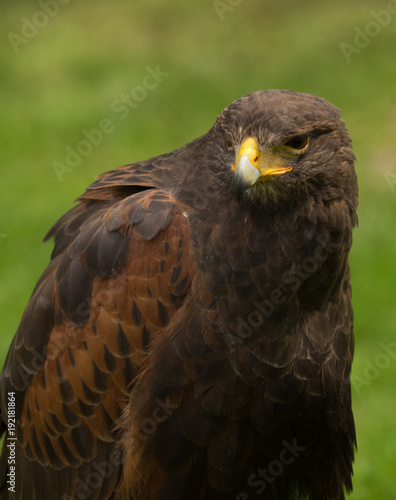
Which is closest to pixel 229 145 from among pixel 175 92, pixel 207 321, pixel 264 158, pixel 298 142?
pixel 264 158

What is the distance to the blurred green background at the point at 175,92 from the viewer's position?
7316 millimetres

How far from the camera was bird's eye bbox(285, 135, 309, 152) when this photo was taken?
3.61 metres

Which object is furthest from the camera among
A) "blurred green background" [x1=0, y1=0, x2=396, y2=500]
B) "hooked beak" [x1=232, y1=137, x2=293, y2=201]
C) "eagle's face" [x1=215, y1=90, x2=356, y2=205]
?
"blurred green background" [x1=0, y1=0, x2=396, y2=500]

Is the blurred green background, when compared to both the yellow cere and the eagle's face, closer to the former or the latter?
the eagle's face

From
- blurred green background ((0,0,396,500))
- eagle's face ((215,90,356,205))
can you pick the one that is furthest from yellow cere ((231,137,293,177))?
blurred green background ((0,0,396,500))

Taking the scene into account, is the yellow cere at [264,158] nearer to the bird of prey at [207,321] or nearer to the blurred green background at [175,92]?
the bird of prey at [207,321]

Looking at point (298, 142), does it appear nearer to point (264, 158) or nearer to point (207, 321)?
point (264, 158)

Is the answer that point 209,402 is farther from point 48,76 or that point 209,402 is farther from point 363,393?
point 48,76

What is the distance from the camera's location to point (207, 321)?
3.77 meters

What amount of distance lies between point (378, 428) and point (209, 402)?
2671mm

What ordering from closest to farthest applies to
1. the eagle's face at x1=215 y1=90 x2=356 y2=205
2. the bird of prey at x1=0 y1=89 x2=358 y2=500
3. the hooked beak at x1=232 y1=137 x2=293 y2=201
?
the hooked beak at x1=232 y1=137 x2=293 y2=201 < the eagle's face at x1=215 y1=90 x2=356 y2=205 < the bird of prey at x1=0 y1=89 x2=358 y2=500

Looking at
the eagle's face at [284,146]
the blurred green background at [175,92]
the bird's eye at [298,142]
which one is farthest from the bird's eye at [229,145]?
the blurred green background at [175,92]

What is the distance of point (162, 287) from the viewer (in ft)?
12.5

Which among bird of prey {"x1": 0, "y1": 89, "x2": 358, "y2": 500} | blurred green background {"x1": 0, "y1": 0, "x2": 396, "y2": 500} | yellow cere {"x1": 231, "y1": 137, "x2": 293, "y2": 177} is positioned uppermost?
blurred green background {"x1": 0, "y1": 0, "x2": 396, "y2": 500}
